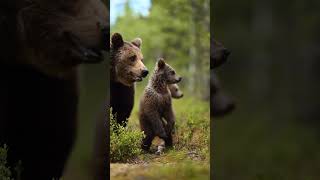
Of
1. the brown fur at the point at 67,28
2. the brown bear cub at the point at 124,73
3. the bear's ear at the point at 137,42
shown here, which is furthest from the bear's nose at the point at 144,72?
the brown fur at the point at 67,28

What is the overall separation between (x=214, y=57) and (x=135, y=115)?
68 cm

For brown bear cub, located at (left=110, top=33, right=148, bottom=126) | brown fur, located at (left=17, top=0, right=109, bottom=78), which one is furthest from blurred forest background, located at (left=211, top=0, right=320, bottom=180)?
brown fur, located at (left=17, top=0, right=109, bottom=78)

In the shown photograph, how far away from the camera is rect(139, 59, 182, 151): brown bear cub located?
11.3ft

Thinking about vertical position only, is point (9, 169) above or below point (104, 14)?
below

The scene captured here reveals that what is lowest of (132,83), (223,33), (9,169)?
(9,169)

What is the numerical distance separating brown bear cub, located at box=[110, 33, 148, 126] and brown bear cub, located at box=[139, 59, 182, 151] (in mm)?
93

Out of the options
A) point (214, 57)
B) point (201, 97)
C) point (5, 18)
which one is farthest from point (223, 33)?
point (5, 18)

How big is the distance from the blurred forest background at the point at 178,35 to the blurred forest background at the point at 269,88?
0.11 metres

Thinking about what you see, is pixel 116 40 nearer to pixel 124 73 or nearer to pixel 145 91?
pixel 124 73

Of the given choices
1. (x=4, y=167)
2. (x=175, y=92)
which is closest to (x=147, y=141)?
(x=175, y=92)

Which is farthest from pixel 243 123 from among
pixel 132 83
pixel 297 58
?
pixel 132 83

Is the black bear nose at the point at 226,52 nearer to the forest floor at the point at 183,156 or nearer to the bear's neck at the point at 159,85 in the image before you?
the forest floor at the point at 183,156

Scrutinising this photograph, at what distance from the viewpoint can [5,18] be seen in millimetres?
3561

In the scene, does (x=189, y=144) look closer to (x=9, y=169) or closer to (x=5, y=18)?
(x=9, y=169)
